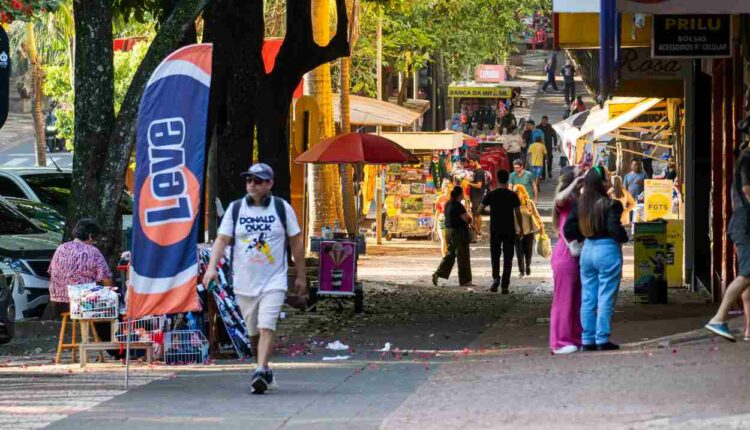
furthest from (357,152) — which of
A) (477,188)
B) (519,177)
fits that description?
(477,188)

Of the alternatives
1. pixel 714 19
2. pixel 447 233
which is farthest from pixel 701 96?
pixel 714 19

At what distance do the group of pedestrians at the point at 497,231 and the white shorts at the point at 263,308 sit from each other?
10710 millimetres

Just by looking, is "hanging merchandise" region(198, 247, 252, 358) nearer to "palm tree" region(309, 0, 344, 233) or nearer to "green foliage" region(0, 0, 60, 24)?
"green foliage" region(0, 0, 60, 24)

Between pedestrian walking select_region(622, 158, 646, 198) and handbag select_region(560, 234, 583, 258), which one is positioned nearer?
handbag select_region(560, 234, 583, 258)

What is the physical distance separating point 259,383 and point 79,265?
336 cm

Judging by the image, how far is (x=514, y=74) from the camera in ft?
241

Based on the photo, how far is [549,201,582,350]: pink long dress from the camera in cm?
1363

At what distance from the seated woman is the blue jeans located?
14.4 feet

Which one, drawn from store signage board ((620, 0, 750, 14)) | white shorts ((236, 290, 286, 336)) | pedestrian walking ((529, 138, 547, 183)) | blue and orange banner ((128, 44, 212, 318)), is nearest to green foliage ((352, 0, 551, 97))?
pedestrian walking ((529, 138, 547, 183))

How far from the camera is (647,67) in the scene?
20.8 meters

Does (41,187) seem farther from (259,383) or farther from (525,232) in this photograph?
(259,383)

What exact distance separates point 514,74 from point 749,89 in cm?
5812

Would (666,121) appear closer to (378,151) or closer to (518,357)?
(378,151)

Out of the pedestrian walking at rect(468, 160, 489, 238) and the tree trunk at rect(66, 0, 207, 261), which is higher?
the tree trunk at rect(66, 0, 207, 261)
